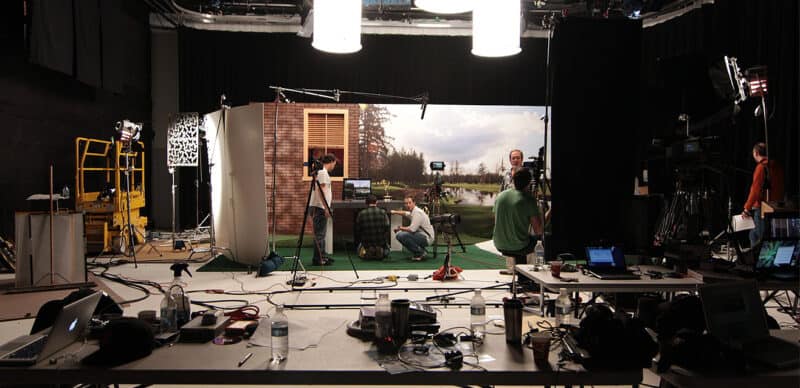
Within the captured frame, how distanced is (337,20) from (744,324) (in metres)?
1.85

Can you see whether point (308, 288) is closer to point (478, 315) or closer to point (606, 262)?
point (606, 262)

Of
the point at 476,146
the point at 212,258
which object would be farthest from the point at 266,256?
the point at 476,146

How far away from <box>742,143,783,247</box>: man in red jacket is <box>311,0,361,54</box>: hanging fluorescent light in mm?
6451

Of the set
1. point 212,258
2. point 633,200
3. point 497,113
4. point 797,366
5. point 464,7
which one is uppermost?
point 497,113

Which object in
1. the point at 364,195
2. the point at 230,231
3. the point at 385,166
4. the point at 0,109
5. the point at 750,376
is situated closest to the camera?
the point at 750,376

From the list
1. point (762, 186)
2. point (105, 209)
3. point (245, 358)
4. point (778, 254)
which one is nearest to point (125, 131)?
point (105, 209)

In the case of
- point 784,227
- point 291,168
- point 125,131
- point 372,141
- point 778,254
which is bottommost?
point 778,254

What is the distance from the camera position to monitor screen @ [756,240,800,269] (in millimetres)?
3678

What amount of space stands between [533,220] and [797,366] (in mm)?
3758

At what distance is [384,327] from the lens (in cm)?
202

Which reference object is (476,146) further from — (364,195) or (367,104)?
(364,195)

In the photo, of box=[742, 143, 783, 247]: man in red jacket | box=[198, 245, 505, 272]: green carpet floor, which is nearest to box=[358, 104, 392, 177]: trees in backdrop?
box=[198, 245, 505, 272]: green carpet floor

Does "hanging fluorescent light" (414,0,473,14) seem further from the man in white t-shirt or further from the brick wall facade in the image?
the brick wall facade

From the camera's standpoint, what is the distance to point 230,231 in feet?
25.1
